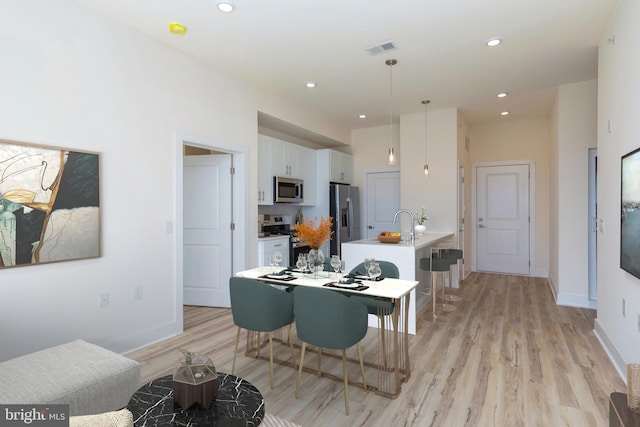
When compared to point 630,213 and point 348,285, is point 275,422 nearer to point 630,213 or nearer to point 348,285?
point 348,285

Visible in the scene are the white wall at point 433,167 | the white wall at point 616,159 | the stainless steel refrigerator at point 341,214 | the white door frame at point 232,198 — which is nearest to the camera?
the white wall at point 616,159

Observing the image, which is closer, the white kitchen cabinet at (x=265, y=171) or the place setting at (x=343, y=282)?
the place setting at (x=343, y=282)

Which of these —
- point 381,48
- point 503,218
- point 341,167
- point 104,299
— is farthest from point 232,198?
point 503,218

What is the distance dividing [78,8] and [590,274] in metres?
6.20

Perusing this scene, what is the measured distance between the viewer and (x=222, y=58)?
3.80 m

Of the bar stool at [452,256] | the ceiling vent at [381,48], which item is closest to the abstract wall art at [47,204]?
the ceiling vent at [381,48]

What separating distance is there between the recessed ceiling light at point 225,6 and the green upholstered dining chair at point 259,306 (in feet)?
7.08

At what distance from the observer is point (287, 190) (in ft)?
18.2

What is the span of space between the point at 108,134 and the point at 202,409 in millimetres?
2567

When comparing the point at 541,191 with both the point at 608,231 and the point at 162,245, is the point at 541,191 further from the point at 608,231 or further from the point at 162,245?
the point at 162,245

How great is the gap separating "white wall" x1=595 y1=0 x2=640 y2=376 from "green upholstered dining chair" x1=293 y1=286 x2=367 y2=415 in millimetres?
1978

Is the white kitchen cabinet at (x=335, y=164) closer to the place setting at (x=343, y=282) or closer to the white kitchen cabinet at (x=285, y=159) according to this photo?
the white kitchen cabinet at (x=285, y=159)

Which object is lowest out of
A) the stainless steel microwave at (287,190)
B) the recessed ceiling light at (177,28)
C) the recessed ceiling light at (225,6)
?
the stainless steel microwave at (287,190)

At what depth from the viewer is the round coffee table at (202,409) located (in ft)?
4.54
